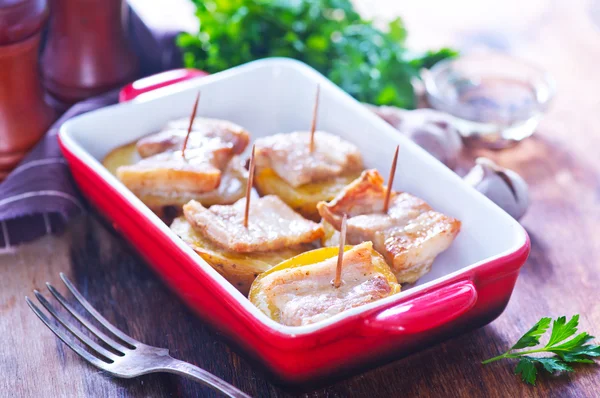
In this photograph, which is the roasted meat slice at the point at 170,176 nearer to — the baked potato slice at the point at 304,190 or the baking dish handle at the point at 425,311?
the baked potato slice at the point at 304,190

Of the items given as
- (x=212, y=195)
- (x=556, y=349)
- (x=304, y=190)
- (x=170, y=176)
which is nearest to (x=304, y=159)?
(x=304, y=190)

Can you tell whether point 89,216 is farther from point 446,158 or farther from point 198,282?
point 446,158

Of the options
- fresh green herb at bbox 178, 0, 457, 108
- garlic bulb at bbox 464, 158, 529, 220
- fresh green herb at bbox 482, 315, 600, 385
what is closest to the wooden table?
fresh green herb at bbox 482, 315, 600, 385

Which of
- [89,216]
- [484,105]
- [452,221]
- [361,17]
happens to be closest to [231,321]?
[452,221]

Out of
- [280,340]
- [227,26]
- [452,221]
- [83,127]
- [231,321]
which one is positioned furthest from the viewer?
[227,26]

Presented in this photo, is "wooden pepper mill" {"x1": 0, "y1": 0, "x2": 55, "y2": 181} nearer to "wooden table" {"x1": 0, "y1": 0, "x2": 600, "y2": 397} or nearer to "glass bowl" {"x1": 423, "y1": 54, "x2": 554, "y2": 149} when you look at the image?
"wooden table" {"x1": 0, "y1": 0, "x2": 600, "y2": 397}

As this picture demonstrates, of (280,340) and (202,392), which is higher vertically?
(280,340)
